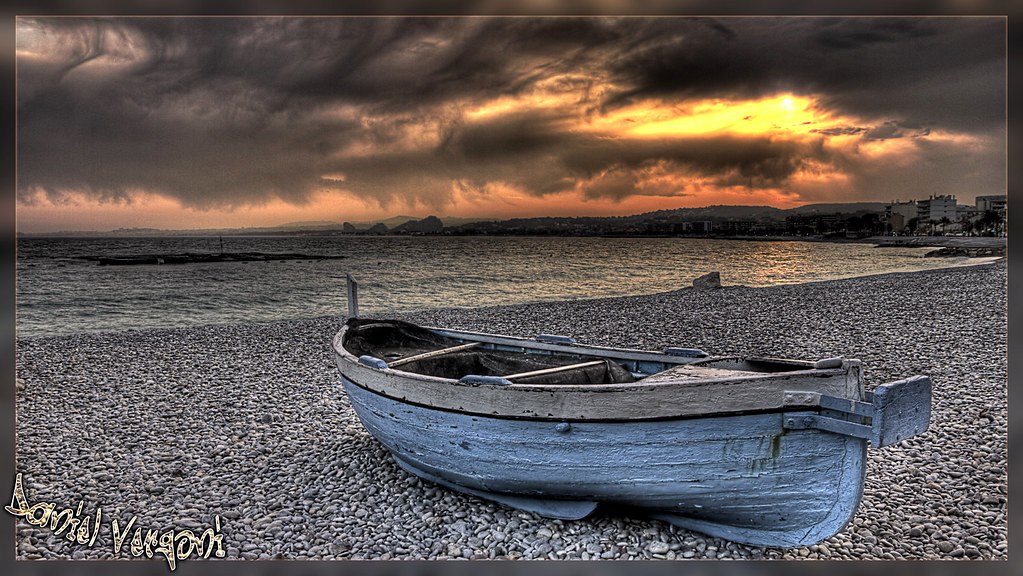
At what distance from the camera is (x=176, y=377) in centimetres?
983

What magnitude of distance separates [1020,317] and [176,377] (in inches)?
400

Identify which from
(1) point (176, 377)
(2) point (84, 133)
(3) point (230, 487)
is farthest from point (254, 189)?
(3) point (230, 487)

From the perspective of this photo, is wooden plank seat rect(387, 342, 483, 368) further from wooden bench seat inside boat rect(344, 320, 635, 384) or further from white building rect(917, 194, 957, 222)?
white building rect(917, 194, 957, 222)

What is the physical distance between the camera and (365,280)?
110 ft

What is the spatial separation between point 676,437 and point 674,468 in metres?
0.21

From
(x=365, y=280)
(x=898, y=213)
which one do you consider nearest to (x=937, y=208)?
(x=898, y=213)

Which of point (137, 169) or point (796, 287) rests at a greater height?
point (137, 169)

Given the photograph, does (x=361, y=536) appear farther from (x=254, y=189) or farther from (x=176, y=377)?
(x=254, y=189)

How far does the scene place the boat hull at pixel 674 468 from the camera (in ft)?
11.2

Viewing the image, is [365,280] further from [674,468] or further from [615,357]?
[674,468]

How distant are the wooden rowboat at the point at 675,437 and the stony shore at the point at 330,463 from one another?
27 centimetres

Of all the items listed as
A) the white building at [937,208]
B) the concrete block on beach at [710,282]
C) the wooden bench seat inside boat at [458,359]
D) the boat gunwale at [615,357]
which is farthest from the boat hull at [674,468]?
the white building at [937,208]

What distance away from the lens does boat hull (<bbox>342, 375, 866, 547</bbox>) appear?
3414 millimetres

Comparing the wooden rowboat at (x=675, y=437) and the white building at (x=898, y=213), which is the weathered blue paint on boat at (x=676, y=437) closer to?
the wooden rowboat at (x=675, y=437)
